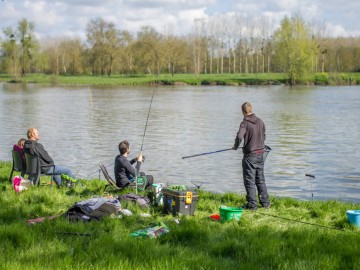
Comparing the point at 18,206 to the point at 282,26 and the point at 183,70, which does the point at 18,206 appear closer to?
the point at 282,26

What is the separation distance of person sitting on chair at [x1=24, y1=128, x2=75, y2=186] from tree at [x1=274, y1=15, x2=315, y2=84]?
6407 cm

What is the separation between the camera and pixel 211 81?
Result: 3049 inches

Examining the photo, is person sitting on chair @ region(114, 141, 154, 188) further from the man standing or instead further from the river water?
the river water

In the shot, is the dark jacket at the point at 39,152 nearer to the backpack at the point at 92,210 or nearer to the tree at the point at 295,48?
the backpack at the point at 92,210

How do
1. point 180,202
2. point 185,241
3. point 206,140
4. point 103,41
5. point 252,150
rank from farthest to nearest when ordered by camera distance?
1. point 103,41
2. point 206,140
3. point 252,150
4. point 180,202
5. point 185,241

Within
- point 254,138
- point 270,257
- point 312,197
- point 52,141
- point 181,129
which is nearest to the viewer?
point 270,257

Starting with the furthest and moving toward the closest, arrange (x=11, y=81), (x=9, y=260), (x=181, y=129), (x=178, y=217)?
(x=11, y=81) < (x=181, y=129) < (x=178, y=217) < (x=9, y=260)

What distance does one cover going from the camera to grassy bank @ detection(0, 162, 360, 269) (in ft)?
15.9

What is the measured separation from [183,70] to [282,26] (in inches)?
1392

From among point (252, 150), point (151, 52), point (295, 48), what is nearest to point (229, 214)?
point (252, 150)

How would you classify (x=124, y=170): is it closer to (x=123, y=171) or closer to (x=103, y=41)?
(x=123, y=171)

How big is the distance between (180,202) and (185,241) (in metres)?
1.62

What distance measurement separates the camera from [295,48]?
74.4 m

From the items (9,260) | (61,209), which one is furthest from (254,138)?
(9,260)
